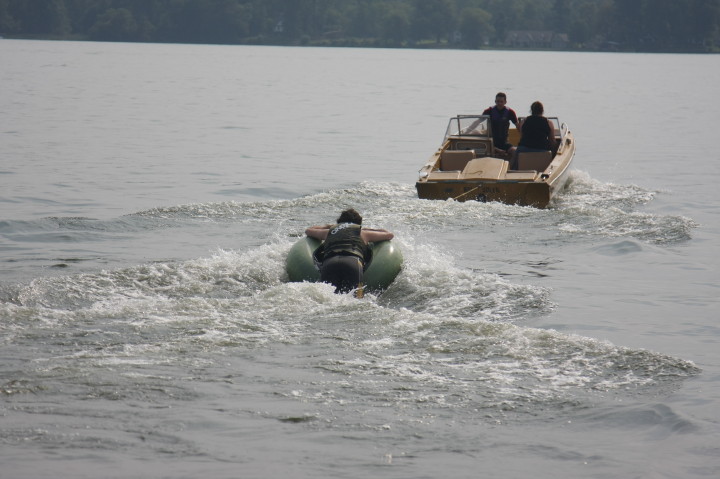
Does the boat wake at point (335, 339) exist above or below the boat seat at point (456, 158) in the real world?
below

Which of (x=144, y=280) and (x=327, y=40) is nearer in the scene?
(x=144, y=280)

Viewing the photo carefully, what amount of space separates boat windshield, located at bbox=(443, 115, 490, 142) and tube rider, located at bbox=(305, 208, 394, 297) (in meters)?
7.36

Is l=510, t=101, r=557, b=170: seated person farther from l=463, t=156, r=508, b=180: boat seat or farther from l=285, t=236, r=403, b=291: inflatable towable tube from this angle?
l=285, t=236, r=403, b=291: inflatable towable tube

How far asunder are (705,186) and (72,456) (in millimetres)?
17126

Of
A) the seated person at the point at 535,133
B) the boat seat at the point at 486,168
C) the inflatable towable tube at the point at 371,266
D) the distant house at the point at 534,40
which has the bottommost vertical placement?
the inflatable towable tube at the point at 371,266

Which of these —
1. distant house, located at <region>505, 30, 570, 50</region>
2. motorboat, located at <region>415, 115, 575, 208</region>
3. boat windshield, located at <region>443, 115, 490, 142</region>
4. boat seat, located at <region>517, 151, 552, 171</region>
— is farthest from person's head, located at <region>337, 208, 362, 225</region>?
distant house, located at <region>505, 30, 570, 50</region>

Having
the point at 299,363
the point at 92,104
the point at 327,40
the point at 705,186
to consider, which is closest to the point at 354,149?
the point at 705,186

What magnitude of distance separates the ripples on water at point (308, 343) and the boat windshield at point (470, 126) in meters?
6.44

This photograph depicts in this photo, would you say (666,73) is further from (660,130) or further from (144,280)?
(144,280)

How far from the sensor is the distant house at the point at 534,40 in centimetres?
14950

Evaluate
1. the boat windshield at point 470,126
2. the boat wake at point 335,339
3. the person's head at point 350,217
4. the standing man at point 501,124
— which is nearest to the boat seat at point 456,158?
the standing man at point 501,124

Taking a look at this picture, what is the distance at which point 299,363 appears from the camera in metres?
8.05

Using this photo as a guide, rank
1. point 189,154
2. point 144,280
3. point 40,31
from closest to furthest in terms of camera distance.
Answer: point 144,280 → point 189,154 → point 40,31

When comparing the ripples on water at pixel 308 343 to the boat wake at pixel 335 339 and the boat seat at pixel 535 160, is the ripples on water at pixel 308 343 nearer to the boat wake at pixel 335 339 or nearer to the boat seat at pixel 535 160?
the boat wake at pixel 335 339
